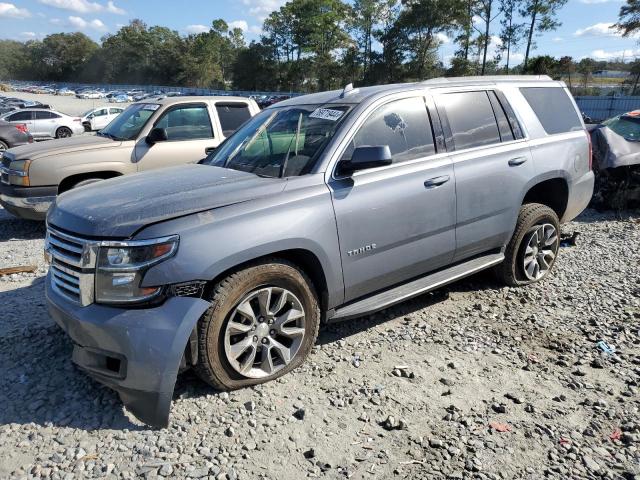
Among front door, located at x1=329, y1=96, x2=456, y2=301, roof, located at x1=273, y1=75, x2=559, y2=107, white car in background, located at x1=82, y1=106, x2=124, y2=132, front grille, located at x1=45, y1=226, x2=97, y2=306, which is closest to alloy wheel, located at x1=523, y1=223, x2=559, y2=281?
front door, located at x1=329, y1=96, x2=456, y2=301

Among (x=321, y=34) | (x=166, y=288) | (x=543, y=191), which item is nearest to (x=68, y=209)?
(x=166, y=288)

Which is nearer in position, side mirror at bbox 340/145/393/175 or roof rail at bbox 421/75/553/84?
side mirror at bbox 340/145/393/175

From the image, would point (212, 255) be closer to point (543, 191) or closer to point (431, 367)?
point (431, 367)

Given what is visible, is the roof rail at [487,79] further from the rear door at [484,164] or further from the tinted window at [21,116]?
the tinted window at [21,116]

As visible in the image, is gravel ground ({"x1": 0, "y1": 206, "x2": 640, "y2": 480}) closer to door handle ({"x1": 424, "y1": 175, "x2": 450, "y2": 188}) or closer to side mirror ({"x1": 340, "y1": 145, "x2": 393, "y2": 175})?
door handle ({"x1": 424, "y1": 175, "x2": 450, "y2": 188})

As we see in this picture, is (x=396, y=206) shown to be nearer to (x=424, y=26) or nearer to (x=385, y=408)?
(x=385, y=408)

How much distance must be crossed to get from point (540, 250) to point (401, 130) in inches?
86.5

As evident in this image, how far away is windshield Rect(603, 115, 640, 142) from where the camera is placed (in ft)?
26.8

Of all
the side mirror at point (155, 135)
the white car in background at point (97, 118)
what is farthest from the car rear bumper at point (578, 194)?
the white car in background at point (97, 118)

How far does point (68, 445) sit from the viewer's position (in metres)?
2.80

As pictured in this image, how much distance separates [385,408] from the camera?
3135mm

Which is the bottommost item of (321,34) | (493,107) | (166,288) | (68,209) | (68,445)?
(68,445)

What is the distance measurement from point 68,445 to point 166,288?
1021mm

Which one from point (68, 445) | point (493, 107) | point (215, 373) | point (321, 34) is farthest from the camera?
point (321, 34)
